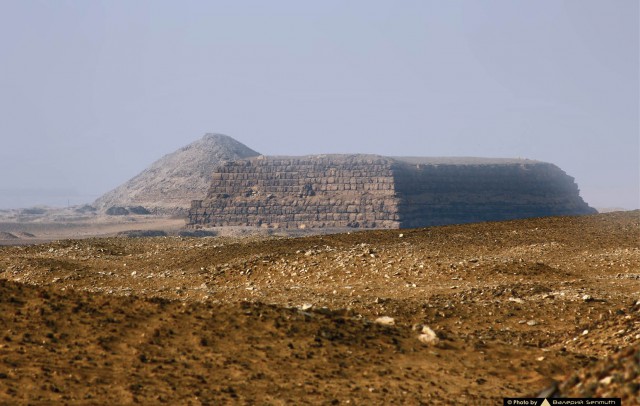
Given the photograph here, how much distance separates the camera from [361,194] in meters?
124

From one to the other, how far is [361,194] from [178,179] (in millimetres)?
62851

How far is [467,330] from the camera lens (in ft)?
59.5

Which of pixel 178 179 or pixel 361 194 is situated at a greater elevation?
pixel 178 179

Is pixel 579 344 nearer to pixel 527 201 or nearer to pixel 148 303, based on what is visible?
pixel 148 303

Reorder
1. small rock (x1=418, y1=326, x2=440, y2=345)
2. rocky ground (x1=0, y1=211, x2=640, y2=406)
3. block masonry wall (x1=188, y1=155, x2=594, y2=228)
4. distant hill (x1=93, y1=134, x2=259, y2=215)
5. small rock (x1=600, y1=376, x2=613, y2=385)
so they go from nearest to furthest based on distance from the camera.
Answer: small rock (x1=600, y1=376, x2=613, y2=385) → rocky ground (x1=0, y1=211, x2=640, y2=406) → small rock (x1=418, y1=326, x2=440, y2=345) → block masonry wall (x1=188, y1=155, x2=594, y2=228) → distant hill (x1=93, y1=134, x2=259, y2=215)

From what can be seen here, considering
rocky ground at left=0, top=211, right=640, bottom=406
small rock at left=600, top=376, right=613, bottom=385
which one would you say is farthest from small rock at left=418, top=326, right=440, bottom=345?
small rock at left=600, top=376, right=613, bottom=385

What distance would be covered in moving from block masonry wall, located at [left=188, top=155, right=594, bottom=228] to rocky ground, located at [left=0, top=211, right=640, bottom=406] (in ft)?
302

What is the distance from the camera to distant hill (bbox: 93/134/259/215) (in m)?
170

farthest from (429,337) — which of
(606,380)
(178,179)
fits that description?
(178,179)

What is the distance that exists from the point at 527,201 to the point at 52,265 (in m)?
106

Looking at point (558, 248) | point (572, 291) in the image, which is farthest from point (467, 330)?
point (558, 248)

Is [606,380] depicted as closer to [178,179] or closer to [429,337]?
[429,337]

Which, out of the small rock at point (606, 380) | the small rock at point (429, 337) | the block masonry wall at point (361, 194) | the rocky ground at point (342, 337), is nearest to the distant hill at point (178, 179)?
the block masonry wall at point (361, 194)

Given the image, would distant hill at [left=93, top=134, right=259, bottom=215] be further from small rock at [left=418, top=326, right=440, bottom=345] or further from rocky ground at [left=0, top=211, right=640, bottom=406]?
small rock at [left=418, top=326, right=440, bottom=345]
